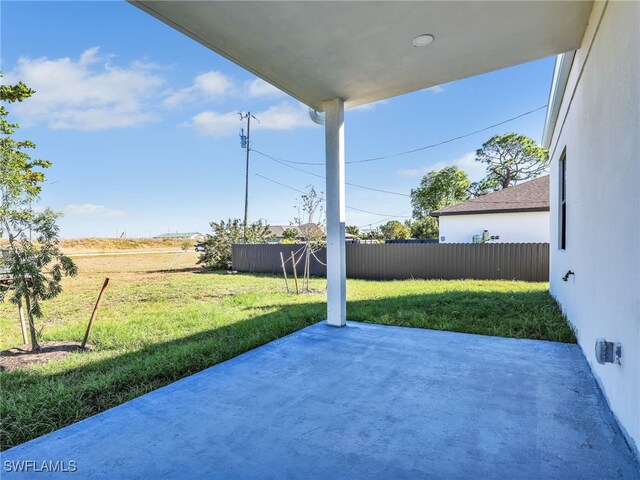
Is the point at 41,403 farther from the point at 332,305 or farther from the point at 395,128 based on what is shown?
the point at 395,128

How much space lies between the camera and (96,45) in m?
7.14

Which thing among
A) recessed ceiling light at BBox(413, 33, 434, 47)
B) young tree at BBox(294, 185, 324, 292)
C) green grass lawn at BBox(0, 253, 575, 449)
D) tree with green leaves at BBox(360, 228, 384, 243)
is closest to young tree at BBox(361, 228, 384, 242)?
tree with green leaves at BBox(360, 228, 384, 243)

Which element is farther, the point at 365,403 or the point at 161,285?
the point at 161,285

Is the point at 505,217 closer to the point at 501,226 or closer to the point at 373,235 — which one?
the point at 501,226

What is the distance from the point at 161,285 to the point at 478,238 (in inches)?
458

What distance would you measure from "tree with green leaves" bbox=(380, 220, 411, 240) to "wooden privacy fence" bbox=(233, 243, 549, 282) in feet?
66.1

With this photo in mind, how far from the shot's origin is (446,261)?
9953 mm

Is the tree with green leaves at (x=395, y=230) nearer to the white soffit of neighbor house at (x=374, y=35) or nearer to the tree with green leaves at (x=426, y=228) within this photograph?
the tree with green leaves at (x=426, y=228)

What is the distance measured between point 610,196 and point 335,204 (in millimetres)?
2693

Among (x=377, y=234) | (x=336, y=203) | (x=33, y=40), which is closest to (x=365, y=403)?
(x=336, y=203)

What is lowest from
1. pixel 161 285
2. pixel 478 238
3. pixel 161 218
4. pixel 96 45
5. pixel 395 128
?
pixel 161 285

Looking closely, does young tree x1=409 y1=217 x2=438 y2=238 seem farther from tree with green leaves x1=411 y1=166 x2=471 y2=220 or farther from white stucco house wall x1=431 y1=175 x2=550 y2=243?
white stucco house wall x1=431 y1=175 x2=550 y2=243

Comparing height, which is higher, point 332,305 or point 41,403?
point 332,305

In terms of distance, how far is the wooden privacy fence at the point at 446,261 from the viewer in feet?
29.4
